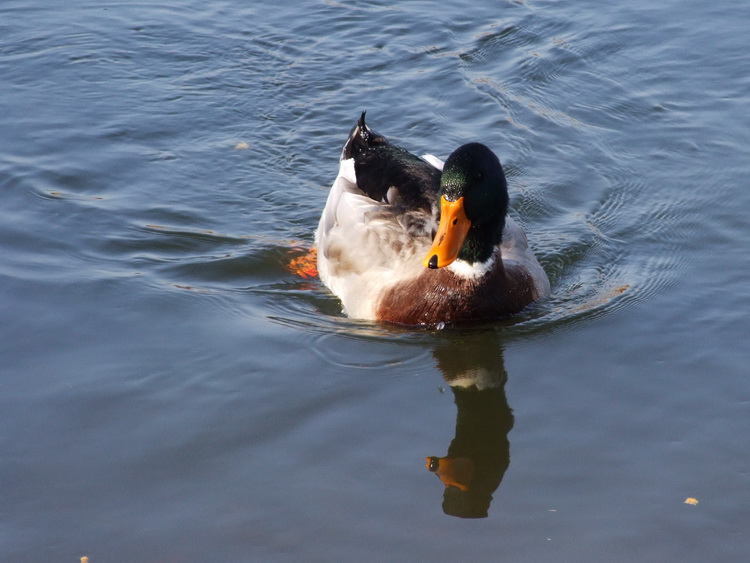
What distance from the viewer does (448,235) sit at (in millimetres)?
6746

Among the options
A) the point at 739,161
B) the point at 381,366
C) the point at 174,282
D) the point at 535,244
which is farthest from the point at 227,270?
the point at 739,161

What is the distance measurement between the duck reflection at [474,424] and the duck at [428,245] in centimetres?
34

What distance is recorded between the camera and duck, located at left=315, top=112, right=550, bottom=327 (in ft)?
22.1

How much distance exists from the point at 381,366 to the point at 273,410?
85 cm

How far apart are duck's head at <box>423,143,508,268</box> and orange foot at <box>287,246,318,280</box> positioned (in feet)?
5.04

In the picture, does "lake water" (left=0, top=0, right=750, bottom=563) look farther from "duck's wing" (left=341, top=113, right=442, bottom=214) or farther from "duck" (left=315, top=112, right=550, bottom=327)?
"duck's wing" (left=341, top=113, right=442, bottom=214)

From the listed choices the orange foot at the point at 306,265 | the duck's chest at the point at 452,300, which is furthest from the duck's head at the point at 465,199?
the orange foot at the point at 306,265

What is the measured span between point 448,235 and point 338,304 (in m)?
1.25

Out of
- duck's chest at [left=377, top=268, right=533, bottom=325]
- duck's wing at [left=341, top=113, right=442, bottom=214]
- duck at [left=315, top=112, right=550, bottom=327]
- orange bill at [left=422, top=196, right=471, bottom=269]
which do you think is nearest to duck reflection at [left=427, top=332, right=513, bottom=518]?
duck's chest at [left=377, top=268, right=533, bottom=325]

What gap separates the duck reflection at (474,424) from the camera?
513 cm

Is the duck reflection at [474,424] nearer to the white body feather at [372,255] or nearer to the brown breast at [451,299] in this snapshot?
the brown breast at [451,299]

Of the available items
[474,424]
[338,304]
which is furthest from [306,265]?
[474,424]

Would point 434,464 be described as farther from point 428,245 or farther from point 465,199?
point 428,245

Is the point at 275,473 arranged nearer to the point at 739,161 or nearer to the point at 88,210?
the point at 88,210
